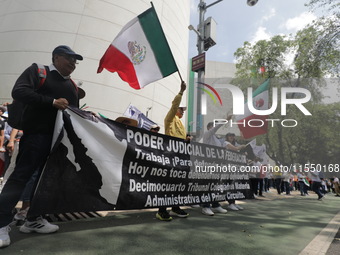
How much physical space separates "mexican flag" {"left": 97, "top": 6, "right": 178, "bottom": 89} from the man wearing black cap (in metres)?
1.25

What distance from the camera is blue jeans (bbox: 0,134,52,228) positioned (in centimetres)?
214

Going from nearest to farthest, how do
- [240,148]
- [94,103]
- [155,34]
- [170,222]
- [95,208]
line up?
[95,208]
[170,222]
[155,34]
[240,148]
[94,103]

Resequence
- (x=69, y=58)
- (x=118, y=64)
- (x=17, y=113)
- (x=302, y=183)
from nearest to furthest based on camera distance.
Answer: (x=17, y=113)
(x=69, y=58)
(x=118, y=64)
(x=302, y=183)

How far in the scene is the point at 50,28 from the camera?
14.6m

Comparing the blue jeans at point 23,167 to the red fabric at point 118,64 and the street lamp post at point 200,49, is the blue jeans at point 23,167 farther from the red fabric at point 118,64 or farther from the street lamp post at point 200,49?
the street lamp post at point 200,49

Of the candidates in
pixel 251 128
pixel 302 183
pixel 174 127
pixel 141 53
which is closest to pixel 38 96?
pixel 141 53

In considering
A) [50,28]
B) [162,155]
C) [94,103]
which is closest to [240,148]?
[162,155]

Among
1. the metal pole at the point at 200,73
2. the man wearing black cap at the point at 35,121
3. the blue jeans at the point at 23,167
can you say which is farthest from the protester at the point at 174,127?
the metal pole at the point at 200,73

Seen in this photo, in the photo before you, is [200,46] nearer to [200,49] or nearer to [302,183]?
[200,49]

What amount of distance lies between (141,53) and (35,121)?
217cm

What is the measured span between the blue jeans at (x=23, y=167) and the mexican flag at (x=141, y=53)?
1.81 metres

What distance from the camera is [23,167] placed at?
2.30 meters

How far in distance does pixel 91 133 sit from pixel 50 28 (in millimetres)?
15108

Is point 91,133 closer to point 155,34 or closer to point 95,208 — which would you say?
point 95,208
